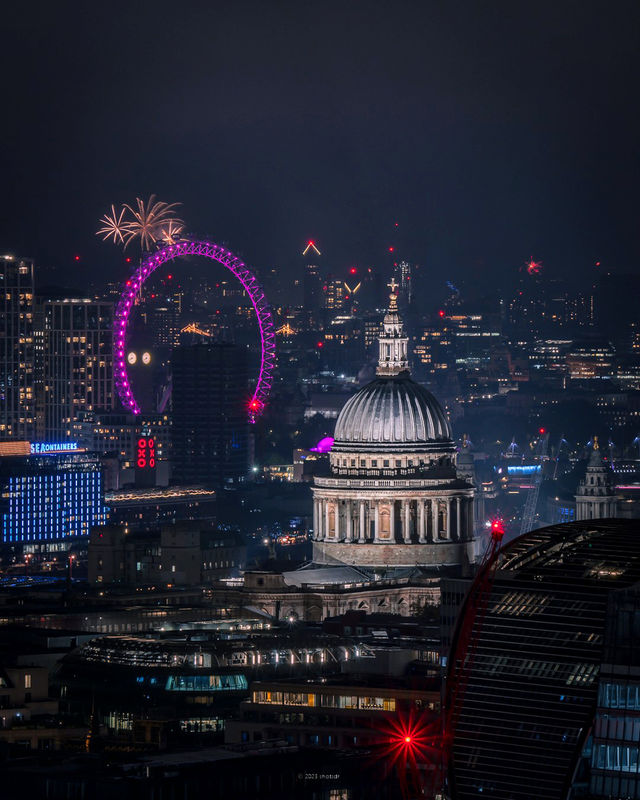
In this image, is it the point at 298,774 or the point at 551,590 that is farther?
the point at 298,774

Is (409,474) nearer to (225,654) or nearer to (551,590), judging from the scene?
(225,654)

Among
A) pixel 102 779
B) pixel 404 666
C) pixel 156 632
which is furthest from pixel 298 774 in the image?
pixel 156 632

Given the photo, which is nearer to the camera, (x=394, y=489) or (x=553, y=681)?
(x=553, y=681)

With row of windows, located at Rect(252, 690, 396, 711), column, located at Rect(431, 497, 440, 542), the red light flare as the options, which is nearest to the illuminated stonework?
column, located at Rect(431, 497, 440, 542)

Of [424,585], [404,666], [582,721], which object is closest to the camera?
[582,721]

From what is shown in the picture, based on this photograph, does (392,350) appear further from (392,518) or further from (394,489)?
(392,518)

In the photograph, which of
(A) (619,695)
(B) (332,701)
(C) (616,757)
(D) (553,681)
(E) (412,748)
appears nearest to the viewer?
(C) (616,757)

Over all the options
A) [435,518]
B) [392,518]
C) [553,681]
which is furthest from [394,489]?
→ [553,681]

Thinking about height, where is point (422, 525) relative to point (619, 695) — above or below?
above
